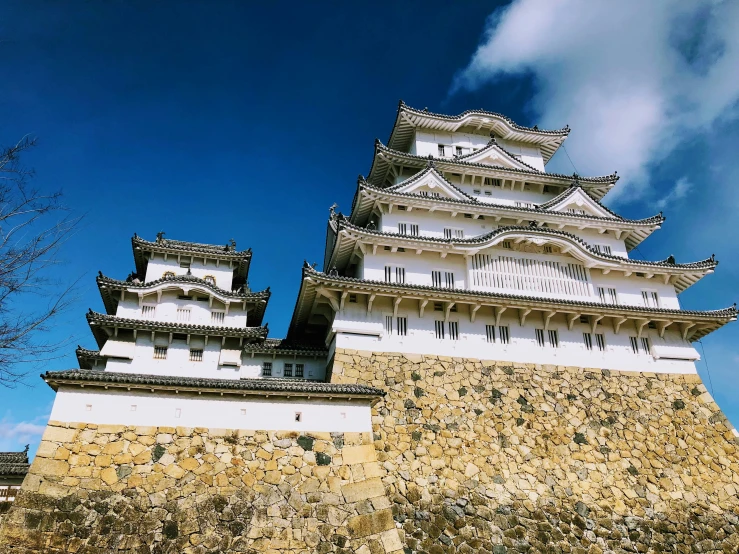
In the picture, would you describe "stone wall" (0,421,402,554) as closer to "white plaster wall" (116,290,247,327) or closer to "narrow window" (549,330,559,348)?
"white plaster wall" (116,290,247,327)

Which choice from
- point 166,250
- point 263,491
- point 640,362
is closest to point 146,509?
point 263,491

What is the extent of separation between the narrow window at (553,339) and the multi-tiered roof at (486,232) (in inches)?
28.7

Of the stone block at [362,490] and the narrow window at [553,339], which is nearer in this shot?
the stone block at [362,490]

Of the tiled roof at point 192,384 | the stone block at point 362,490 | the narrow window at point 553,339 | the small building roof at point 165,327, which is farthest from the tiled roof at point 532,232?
the stone block at point 362,490

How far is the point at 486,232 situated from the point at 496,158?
193 inches

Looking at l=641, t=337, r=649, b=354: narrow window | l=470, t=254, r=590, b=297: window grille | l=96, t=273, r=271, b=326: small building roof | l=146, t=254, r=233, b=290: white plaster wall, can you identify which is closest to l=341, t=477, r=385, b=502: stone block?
l=470, t=254, r=590, b=297: window grille

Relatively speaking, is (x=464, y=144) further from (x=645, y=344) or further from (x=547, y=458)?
(x=547, y=458)

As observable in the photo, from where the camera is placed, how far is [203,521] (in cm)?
1219

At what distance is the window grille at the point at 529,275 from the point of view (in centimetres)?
2111

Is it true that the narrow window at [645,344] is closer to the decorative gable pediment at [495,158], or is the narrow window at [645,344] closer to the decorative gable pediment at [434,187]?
the decorative gable pediment at [434,187]

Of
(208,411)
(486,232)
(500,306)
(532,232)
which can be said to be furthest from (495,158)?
(208,411)

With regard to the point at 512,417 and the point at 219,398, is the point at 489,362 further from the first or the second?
the point at 219,398

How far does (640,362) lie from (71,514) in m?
20.0

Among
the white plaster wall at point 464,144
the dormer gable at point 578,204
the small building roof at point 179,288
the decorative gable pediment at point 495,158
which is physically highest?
the white plaster wall at point 464,144
